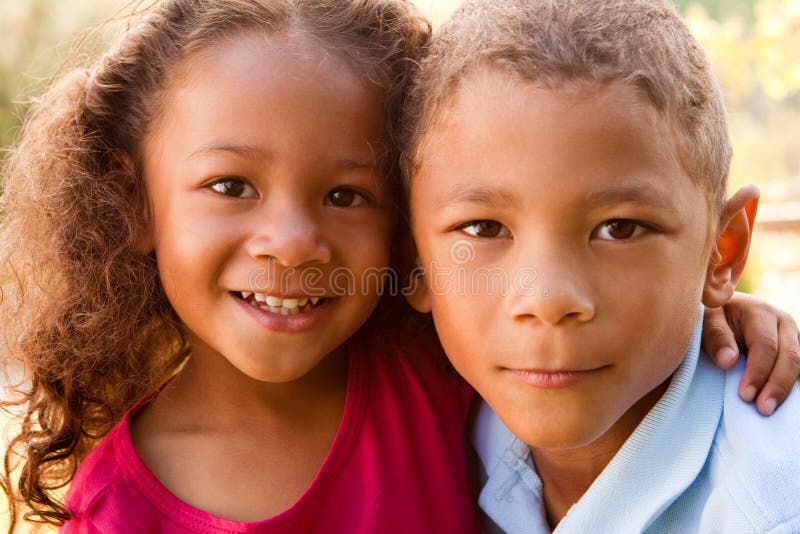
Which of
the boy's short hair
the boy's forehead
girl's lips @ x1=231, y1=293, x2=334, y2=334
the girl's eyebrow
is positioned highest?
the boy's short hair

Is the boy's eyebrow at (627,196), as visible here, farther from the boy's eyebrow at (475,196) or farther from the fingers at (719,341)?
the fingers at (719,341)

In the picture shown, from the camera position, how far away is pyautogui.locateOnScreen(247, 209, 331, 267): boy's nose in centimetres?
188

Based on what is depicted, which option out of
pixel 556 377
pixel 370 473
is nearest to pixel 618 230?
pixel 556 377

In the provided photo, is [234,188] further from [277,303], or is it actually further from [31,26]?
[31,26]

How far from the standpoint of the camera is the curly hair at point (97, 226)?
2.09 meters

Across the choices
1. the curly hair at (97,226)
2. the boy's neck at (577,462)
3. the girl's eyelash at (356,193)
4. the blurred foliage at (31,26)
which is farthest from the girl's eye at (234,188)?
the blurred foliage at (31,26)

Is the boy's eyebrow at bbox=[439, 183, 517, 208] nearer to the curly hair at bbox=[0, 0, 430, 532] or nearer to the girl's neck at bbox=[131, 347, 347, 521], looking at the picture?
the curly hair at bbox=[0, 0, 430, 532]

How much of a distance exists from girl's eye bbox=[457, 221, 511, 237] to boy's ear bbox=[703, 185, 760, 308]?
479 millimetres

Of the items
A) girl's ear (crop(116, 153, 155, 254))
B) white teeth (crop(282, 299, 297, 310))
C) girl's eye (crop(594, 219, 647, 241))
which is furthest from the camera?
girl's ear (crop(116, 153, 155, 254))

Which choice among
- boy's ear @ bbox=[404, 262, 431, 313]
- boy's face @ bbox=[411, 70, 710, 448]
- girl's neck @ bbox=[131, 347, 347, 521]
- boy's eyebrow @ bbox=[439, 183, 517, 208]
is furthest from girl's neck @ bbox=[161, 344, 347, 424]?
boy's eyebrow @ bbox=[439, 183, 517, 208]

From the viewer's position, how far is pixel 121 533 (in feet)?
6.11

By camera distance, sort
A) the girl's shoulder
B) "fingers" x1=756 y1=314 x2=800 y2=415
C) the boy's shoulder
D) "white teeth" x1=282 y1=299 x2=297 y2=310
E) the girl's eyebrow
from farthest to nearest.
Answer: the girl's shoulder, "white teeth" x1=282 y1=299 x2=297 y2=310, the girl's eyebrow, "fingers" x1=756 y1=314 x2=800 y2=415, the boy's shoulder

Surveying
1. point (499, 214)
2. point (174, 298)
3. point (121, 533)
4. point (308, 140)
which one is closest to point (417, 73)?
point (308, 140)

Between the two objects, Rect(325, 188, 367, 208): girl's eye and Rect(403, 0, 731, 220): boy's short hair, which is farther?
Rect(325, 188, 367, 208): girl's eye
